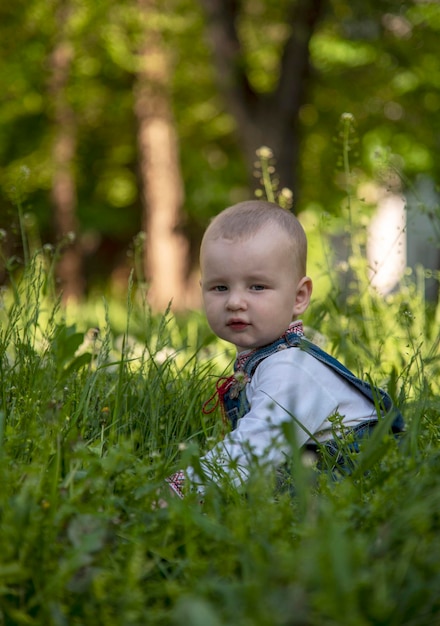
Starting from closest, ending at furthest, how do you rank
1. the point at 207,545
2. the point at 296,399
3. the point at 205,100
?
the point at 207,545, the point at 296,399, the point at 205,100

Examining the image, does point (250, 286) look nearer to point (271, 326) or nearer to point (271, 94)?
point (271, 326)

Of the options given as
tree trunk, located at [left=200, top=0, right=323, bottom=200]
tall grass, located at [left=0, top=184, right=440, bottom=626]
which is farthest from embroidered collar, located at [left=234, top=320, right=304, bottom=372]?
tree trunk, located at [left=200, top=0, right=323, bottom=200]

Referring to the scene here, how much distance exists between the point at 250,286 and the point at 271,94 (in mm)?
7515

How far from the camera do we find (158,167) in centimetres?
1264

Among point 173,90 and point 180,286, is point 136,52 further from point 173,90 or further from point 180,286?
point 180,286

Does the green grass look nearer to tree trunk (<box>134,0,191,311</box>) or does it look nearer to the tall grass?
the tall grass

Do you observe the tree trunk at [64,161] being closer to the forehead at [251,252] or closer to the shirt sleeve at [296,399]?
the forehead at [251,252]

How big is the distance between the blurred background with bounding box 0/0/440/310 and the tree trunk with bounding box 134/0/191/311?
0.07ft

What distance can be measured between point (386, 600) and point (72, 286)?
1399 cm

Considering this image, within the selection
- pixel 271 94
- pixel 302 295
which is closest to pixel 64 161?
pixel 271 94

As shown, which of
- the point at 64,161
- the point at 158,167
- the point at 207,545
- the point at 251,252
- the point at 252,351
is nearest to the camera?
the point at 207,545

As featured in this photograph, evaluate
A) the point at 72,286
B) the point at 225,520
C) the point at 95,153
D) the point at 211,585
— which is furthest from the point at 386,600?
the point at 95,153

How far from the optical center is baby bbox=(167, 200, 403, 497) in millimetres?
2512

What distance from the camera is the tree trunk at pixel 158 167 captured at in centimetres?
1244
